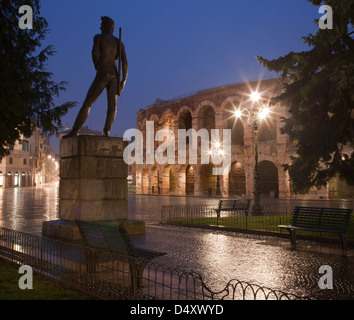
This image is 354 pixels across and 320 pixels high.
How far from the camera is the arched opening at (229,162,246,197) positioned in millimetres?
40219

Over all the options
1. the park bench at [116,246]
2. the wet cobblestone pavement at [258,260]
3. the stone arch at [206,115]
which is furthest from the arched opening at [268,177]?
the park bench at [116,246]

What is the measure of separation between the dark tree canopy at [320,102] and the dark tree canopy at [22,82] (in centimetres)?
764

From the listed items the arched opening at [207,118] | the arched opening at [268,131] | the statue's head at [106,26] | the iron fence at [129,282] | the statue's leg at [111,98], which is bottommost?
the iron fence at [129,282]

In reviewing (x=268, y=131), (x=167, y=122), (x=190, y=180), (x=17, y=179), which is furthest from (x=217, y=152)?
(x=17, y=179)

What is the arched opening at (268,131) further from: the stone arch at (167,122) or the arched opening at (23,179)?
the arched opening at (23,179)

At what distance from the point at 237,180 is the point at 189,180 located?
7.40m

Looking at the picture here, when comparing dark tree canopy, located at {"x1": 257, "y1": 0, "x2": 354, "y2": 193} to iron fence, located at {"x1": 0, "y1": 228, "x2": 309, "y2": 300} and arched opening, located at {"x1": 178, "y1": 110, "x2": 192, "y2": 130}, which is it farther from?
arched opening, located at {"x1": 178, "y1": 110, "x2": 192, "y2": 130}

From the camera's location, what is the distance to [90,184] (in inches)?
365

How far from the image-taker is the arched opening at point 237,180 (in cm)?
4022

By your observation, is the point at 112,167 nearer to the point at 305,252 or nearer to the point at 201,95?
the point at 305,252

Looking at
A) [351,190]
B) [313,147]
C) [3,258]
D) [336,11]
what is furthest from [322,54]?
[351,190]

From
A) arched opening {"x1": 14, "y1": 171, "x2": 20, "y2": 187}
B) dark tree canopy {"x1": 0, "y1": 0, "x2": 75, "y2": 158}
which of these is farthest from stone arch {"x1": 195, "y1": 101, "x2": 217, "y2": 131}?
arched opening {"x1": 14, "y1": 171, "x2": 20, "y2": 187}

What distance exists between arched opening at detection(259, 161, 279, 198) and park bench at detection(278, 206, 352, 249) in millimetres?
30611
